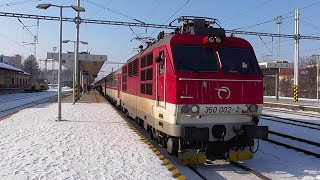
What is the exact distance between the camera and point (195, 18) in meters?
9.41

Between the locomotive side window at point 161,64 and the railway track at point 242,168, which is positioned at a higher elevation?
the locomotive side window at point 161,64

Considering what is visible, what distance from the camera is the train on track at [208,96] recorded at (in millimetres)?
7676

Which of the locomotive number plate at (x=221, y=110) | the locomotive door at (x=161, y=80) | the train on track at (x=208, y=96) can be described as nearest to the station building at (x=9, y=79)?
the locomotive door at (x=161, y=80)

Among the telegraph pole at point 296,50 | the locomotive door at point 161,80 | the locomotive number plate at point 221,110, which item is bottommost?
the locomotive number plate at point 221,110

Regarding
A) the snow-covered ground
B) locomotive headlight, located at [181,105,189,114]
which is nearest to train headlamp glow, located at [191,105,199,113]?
locomotive headlight, located at [181,105,189,114]

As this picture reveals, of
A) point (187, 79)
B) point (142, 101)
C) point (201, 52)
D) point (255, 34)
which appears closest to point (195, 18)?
point (201, 52)

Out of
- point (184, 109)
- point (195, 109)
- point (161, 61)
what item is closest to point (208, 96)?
point (195, 109)

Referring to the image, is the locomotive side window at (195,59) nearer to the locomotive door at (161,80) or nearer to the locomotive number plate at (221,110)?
the locomotive door at (161,80)

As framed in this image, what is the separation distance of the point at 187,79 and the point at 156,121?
1.93 metres

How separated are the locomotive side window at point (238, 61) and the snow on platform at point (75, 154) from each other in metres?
2.74

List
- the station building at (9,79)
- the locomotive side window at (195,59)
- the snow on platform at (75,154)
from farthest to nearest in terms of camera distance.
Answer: the station building at (9,79) < the locomotive side window at (195,59) < the snow on platform at (75,154)

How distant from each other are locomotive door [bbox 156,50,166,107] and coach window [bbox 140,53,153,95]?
897mm

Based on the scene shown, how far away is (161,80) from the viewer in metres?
8.62

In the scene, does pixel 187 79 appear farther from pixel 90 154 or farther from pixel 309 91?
pixel 309 91
